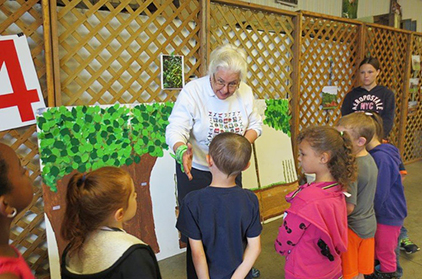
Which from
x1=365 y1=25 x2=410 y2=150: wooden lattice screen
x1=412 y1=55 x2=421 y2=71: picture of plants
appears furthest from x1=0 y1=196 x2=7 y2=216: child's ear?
x1=412 y1=55 x2=421 y2=71: picture of plants

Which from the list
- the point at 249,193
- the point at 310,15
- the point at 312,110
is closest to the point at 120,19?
the point at 249,193

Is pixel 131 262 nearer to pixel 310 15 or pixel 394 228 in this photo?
pixel 394 228

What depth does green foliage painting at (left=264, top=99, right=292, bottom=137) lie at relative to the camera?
2887 mm

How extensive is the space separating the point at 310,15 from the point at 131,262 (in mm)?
3053

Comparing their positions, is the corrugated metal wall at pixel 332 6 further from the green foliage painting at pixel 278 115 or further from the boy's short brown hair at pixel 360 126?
the boy's short brown hair at pixel 360 126

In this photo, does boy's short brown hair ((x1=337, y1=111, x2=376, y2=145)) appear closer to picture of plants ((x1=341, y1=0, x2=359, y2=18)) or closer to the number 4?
the number 4

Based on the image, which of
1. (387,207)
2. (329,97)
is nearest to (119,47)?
(387,207)

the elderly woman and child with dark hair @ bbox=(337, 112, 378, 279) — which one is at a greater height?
the elderly woman

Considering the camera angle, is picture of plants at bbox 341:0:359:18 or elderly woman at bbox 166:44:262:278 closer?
elderly woman at bbox 166:44:262:278

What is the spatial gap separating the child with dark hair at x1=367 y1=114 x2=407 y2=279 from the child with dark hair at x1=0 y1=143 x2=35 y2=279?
1523 mm

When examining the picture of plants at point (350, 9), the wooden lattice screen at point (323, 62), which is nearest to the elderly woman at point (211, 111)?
the wooden lattice screen at point (323, 62)

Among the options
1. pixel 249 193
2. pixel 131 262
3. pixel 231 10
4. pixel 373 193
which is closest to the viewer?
pixel 131 262

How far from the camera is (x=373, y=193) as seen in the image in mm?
1479

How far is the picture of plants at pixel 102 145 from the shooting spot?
1.78 metres
